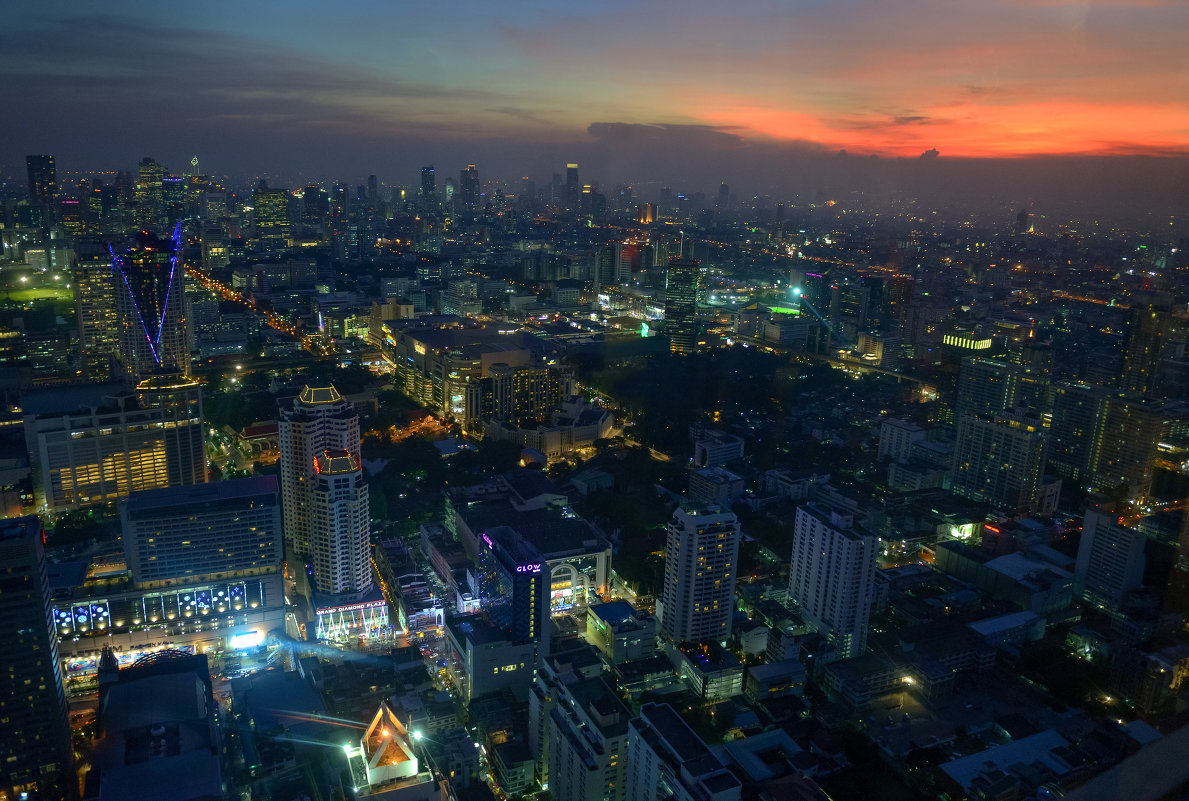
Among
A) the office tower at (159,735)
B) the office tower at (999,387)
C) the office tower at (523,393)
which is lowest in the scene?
the office tower at (159,735)

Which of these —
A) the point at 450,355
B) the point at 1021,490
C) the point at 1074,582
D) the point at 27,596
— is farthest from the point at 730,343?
the point at 27,596

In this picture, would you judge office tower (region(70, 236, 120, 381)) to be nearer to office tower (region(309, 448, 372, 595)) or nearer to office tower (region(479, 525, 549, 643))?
office tower (region(309, 448, 372, 595))

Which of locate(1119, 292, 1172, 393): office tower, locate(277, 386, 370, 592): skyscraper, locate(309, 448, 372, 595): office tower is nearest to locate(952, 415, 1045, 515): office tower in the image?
locate(1119, 292, 1172, 393): office tower

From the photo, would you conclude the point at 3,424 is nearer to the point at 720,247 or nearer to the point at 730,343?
the point at 730,343

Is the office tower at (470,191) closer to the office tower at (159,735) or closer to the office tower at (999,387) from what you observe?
the office tower at (999,387)

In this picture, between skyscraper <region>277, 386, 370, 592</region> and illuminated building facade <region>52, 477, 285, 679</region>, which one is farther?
skyscraper <region>277, 386, 370, 592</region>

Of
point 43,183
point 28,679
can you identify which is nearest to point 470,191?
point 43,183

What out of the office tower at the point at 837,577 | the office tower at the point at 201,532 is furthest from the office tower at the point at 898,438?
the office tower at the point at 201,532
